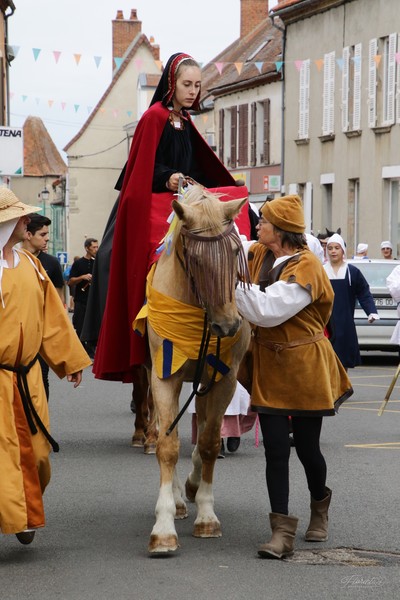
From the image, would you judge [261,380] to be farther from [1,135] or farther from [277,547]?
[1,135]

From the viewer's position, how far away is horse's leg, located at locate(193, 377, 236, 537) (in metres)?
7.59

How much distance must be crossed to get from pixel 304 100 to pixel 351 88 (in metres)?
3.79

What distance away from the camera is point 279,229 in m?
7.30

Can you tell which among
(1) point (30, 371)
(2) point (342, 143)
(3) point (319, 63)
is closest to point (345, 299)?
(1) point (30, 371)

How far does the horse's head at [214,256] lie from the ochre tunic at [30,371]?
2.90 feet

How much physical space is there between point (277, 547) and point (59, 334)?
5.53 feet

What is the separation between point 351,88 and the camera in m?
36.3

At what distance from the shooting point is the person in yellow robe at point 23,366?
6914 mm

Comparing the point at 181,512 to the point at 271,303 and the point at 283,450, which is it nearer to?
the point at 283,450

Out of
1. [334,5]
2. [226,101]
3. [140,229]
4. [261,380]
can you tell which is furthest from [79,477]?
[226,101]

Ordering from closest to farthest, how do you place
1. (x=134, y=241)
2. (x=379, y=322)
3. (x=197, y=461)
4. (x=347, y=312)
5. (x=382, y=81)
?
(x=134, y=241)
(x=197, y=461)
(x=347, y=312)
(x=379, y=322)
(x=382, y=81)

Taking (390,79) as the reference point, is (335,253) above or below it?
below

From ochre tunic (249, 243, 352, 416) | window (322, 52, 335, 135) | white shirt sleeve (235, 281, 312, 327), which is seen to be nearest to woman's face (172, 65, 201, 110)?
ochre tunic (249, 243, 352, 416)

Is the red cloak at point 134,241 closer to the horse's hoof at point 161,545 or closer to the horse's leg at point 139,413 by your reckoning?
the horse's hoof at point 161,545
